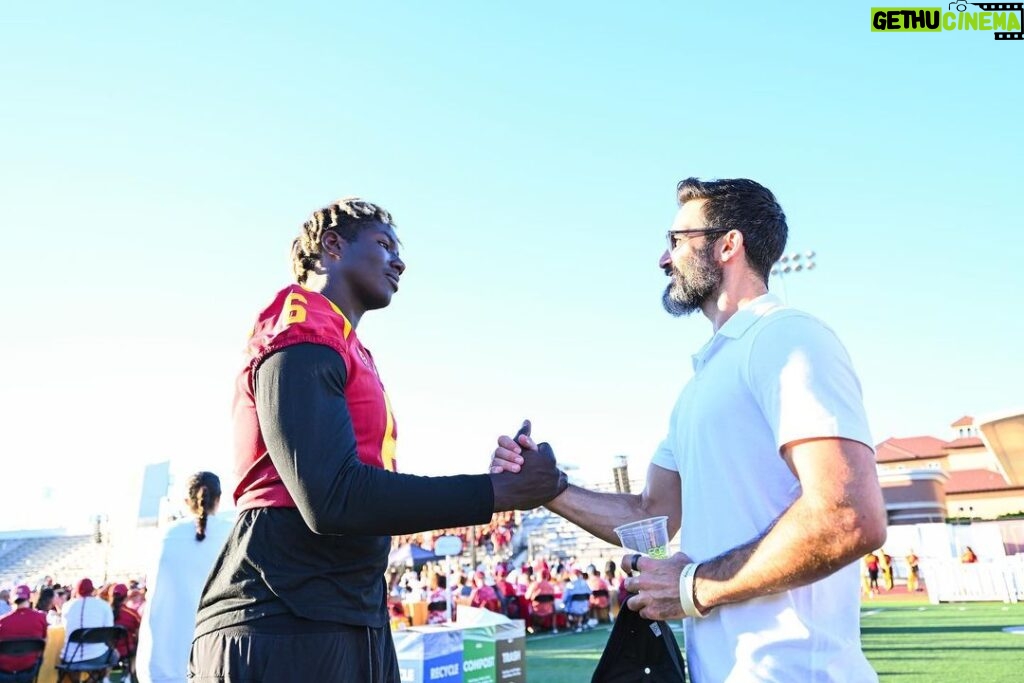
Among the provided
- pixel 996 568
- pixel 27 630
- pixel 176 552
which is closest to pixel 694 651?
pixel 176 552

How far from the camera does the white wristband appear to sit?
1.86 m

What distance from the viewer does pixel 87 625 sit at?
9602mm

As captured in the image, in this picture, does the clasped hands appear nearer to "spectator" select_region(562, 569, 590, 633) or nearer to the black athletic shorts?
the black athletic shorts

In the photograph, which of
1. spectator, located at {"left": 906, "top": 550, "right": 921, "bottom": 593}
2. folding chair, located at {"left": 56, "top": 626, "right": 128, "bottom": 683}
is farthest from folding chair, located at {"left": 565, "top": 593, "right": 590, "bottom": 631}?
folding chair, located at {"left": 56, "top": 626, "right": 128, "bottom": 683}

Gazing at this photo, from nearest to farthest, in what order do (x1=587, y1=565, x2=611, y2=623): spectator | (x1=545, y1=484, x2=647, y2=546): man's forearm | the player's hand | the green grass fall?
the player's hand, (x1=545, y1=484, x2=647, y2=546): man's forearm, the green grass, (x1=587, y1=565, x2=611, y2=623): spectator

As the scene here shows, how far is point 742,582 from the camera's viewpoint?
1753 mm

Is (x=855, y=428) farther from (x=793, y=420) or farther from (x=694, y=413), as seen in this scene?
(x=694, y=413)

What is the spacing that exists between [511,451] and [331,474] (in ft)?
1.75

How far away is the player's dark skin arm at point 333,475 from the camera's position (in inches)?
A: 67.9

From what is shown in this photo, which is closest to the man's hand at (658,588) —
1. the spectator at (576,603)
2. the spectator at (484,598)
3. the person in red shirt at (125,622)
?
the person in red shirt at (125,622)

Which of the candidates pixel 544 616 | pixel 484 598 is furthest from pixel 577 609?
pixel 484 598

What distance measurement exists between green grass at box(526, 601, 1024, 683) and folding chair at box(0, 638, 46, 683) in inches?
261

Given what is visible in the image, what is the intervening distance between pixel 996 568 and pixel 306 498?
2190cm

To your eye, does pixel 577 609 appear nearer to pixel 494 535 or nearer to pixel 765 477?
pixel 494 535
